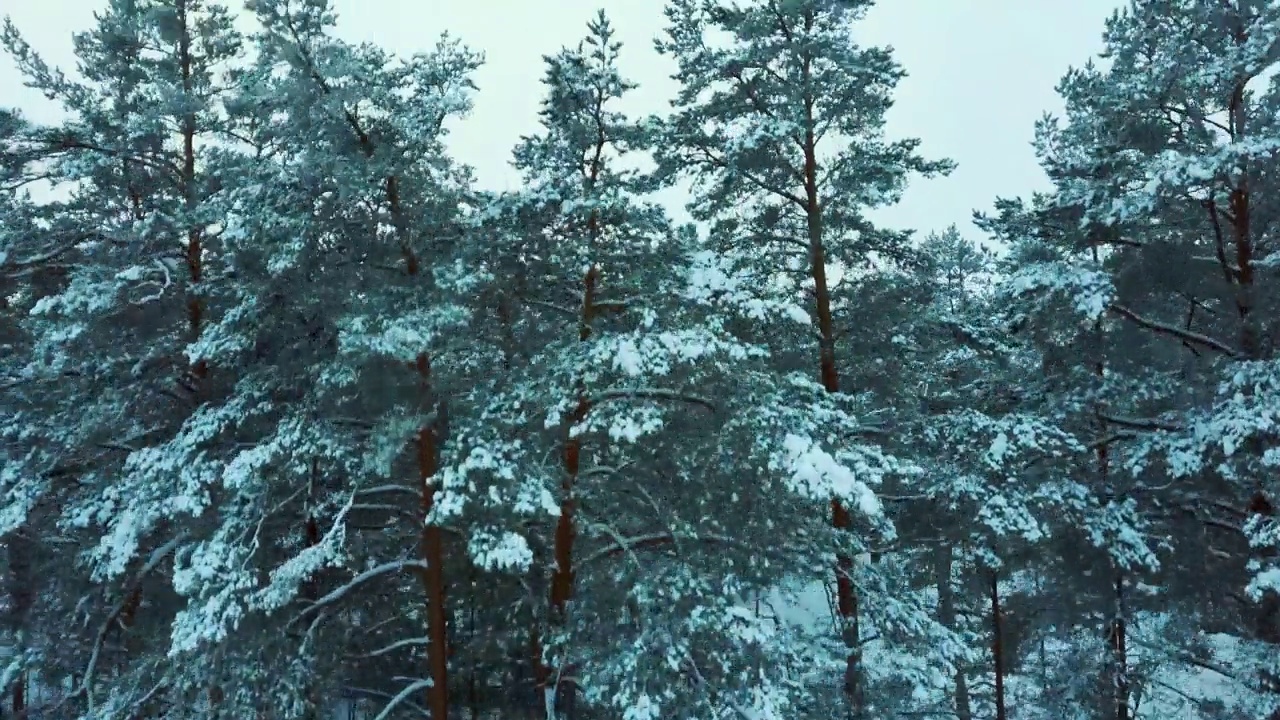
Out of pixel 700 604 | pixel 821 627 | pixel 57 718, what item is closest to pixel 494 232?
pixel 700 604

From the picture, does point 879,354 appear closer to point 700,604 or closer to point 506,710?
point 700,604

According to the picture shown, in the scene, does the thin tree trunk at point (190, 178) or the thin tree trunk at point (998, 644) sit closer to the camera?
the thin tree trunk at point (190, 178)

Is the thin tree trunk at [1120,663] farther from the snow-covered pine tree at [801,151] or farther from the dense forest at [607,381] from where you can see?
the snow-covered pine tree at [801,151]

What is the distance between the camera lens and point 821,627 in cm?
992

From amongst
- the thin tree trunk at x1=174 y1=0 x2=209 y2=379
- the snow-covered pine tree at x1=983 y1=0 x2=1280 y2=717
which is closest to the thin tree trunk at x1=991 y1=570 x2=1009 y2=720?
the snow-covered pine tree at x1=983 y1=0 x2=1280 y2=717

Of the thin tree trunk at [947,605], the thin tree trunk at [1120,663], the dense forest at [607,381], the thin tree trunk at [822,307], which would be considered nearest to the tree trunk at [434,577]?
the dense forest at [607,381]

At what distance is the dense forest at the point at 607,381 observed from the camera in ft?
23.5

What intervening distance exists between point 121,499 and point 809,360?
27.7ft

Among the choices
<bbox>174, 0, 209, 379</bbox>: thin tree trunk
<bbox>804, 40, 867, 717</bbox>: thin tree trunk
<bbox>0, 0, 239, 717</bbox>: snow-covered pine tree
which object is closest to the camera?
<bbox>0, 0, 239, 717</bbox>: snow-covered pine tree

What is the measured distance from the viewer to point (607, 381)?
26.5ft

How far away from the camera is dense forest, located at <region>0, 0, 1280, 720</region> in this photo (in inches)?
282

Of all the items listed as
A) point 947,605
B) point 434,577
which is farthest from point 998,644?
point 434,577

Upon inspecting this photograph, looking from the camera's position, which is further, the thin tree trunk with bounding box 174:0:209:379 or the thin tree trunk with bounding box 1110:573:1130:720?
the thin tree trunk with bounding box 1110:573:1130:720

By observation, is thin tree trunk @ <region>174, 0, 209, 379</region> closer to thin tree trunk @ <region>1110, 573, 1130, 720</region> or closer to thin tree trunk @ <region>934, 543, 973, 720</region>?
thin tree trunk @ <region>934, 543, 973, 720</region>
